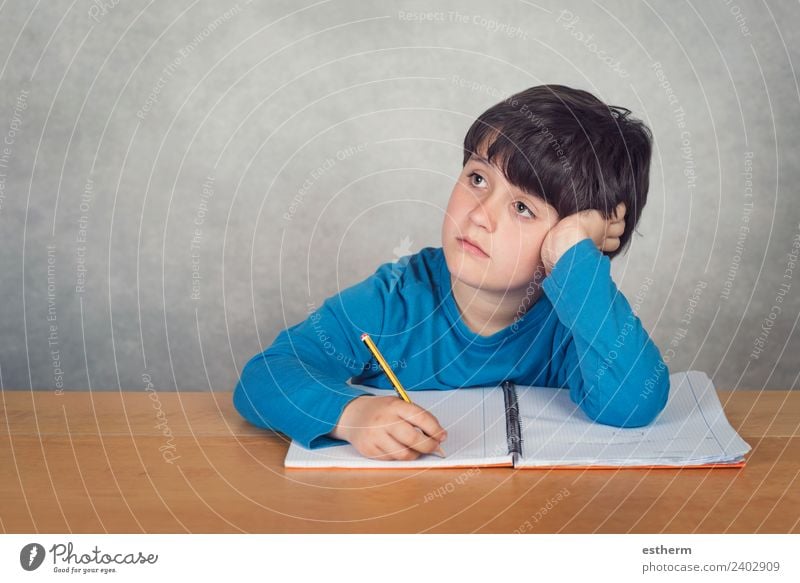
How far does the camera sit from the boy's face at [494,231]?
1260 millimetres

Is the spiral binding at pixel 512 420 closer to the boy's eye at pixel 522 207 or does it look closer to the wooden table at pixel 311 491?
the wooden table at pixel 311 491

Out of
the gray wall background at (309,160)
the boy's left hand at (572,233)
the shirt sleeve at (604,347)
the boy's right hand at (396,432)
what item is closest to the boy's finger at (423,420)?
the boy's right hand at (396,432)

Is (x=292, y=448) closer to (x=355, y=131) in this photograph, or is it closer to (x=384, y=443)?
(x=384, y=443)

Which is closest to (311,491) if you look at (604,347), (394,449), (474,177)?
(394,449)

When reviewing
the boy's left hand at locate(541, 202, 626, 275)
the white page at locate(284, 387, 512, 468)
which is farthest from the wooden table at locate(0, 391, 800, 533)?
the boy's left hand at locate(541, 202, 626, 275)

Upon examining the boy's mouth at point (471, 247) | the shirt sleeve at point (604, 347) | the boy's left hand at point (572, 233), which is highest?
the boy's left hand at point (572, 233)

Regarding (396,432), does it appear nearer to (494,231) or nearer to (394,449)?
(394,449)

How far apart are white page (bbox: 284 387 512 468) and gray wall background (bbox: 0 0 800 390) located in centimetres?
91

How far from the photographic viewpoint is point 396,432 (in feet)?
3.37

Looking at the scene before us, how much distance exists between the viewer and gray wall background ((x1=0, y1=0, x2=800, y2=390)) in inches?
77.4

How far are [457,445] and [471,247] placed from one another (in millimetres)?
295

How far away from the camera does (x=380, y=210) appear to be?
6.77ft

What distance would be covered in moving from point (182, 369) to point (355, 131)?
1.92 ft

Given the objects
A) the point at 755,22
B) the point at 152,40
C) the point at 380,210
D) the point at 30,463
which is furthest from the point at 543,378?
the point at 152,40
